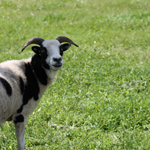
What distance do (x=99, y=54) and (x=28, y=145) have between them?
5.15 m

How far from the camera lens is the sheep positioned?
4.06 metres

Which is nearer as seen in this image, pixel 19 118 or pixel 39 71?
pixel 19 118

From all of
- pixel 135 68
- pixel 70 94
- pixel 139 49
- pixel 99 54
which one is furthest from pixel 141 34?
pixel 70 94

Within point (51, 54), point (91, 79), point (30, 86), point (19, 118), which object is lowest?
point (91, 79)

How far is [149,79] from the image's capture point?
7.00 m

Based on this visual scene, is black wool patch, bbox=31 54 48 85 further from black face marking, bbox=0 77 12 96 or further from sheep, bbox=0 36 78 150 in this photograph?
black face marking, bbox=0 77 12 96

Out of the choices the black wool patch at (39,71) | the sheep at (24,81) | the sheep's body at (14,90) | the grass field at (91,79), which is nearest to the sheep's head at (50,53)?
the sheep at (24,81)

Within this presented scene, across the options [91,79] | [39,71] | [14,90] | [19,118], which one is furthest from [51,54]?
[91,79]

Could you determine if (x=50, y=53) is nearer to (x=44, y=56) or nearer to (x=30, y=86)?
(x=44, y=56)

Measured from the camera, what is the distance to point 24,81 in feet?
14.7

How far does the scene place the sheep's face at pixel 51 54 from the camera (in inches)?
171

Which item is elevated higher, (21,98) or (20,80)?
(20,80)

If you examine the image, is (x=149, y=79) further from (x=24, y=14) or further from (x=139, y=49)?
(x=24, y=14)

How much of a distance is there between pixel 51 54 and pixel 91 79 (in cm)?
302
